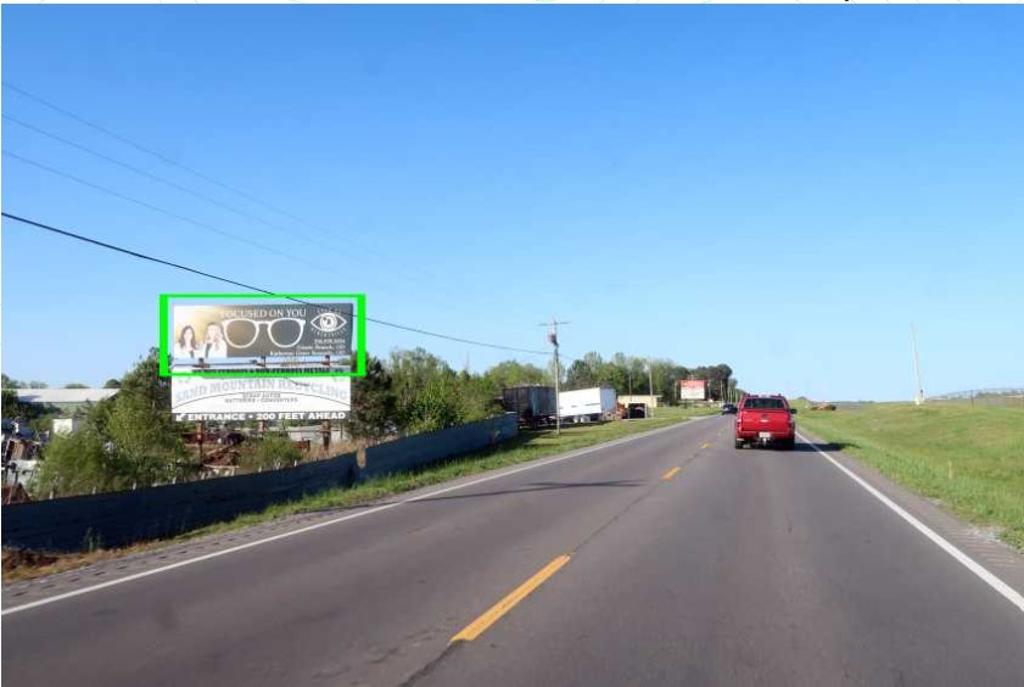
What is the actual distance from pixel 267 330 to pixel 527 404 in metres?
34.7

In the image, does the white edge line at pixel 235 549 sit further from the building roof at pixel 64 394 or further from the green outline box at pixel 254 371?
the building roof at pixel 64 394

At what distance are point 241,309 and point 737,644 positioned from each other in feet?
125

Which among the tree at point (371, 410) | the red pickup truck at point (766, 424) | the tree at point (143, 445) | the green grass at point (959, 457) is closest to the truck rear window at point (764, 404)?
the red pickup truck at point (766, 424)

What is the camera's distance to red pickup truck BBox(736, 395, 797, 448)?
108 feet

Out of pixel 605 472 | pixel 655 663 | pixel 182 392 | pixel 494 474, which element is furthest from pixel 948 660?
pixel 182 392

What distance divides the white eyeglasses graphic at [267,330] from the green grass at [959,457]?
76.7ft

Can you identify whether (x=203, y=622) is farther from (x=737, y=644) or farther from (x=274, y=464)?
(x=274, y=464)

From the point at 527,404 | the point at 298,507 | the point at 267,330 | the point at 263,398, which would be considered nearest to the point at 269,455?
the point at 263,398

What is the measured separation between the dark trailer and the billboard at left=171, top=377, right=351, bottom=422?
31.9m

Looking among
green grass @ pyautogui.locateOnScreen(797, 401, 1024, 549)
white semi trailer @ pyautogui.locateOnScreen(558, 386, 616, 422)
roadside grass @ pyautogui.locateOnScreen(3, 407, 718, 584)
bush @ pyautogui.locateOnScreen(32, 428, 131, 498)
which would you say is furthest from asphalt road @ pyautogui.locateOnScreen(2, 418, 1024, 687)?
white semi trailer @ pyautogui.locateOnScreen(558, 386, 616, 422)

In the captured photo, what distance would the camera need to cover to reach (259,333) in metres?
42.3

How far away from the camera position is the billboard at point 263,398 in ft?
135

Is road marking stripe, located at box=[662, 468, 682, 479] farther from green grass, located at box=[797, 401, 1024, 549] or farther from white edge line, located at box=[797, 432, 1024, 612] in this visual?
green grass, located at box=[797, 401, 1024, 549]

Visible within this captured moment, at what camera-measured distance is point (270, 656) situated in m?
6.87
